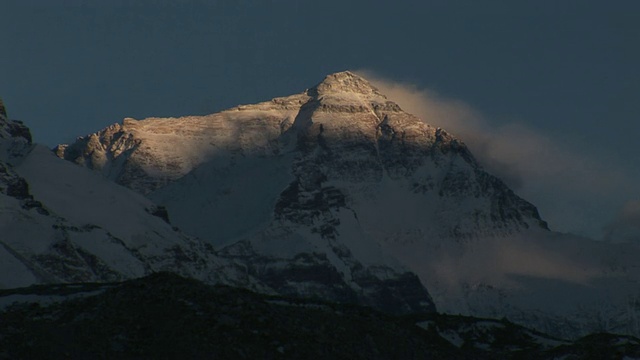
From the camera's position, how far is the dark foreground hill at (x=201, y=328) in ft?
444

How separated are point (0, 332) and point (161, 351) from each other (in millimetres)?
10922

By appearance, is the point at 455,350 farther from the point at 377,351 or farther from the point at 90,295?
the point at 90,295

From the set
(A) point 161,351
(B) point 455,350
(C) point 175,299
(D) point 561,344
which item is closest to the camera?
(A) point 161,351

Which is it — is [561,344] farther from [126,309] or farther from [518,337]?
[126,309]

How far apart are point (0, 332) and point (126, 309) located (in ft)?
31.3

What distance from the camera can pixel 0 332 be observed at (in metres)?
136

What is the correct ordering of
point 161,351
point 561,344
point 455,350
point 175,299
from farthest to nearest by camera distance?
1. point 561,344
2. point 455,350
3. point 175,299
4. point 161,351

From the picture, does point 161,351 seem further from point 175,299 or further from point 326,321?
point 326,321

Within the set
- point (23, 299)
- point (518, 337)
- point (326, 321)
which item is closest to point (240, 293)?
point (326, 321)

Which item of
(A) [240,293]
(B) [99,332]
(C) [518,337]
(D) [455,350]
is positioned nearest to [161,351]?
(B) [99,332]

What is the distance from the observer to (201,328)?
13912 cm

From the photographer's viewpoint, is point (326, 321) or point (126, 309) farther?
point (326, 321)

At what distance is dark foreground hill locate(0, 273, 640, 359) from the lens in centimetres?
13538

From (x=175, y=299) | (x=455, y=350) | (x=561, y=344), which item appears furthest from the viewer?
(x=561, y=344)
